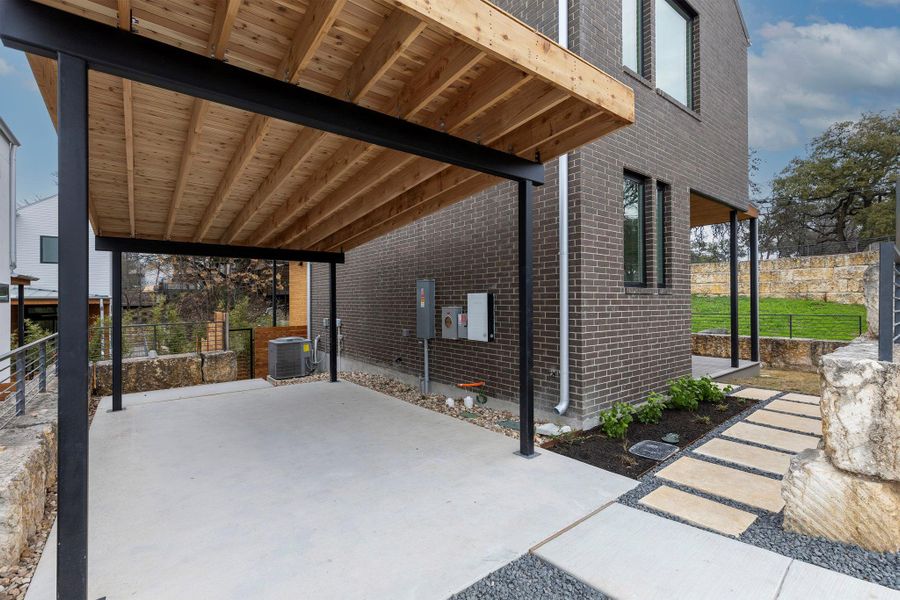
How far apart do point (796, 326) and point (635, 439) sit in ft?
37.4

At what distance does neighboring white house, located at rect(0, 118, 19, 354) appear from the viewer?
867 cm

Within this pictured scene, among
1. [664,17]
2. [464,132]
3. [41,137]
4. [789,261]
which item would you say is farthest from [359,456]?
[41,137]

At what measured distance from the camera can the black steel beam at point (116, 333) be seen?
5.43m

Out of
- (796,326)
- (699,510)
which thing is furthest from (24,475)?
(796,326)

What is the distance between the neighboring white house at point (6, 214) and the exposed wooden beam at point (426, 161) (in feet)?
23.9

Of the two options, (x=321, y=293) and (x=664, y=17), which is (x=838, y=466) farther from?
(x=321, y=293)

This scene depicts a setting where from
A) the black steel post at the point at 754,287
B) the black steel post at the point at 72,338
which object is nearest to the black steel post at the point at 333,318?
the black steel post at the point at 72,338

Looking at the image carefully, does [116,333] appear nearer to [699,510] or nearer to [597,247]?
[597,247]

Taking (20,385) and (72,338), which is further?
(20,385)

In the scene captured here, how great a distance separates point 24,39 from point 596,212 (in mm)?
4646

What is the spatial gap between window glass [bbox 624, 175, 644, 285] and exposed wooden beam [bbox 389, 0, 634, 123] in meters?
2.60

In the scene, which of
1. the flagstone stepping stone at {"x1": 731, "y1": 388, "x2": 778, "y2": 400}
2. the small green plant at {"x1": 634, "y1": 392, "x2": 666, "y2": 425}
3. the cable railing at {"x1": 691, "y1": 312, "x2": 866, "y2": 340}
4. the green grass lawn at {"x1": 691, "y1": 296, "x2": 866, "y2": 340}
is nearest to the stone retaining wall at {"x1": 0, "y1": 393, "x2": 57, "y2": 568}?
the small green plant at {"x1": 634, "y1": 392, "x2": 666, "y2": 425}

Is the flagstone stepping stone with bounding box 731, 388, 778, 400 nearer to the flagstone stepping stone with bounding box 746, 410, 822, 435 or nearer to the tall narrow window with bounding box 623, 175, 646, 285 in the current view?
the flagstone stepping stone with bounding box 746, 410, 822, 435

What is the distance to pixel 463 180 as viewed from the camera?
14.2 ft
